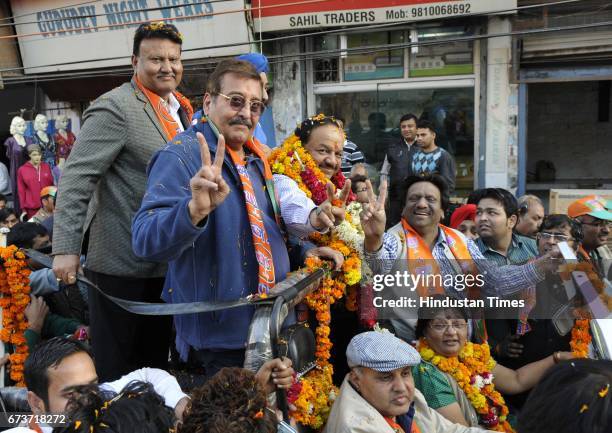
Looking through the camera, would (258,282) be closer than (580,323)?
Yes

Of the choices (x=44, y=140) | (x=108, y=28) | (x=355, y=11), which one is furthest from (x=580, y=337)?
(x=44, y=140)

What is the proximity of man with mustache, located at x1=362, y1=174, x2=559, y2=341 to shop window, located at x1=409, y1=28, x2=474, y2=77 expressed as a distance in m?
5.53

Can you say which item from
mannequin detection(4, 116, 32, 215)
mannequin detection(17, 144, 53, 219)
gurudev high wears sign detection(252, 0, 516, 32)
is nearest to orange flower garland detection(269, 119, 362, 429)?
gurudev high wears sign detection(252, 0, 516, 32)

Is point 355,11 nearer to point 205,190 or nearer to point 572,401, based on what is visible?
point 205,190

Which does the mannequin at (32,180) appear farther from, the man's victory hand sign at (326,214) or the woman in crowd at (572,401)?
the woman in crowd at (572,401)

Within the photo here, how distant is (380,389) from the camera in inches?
106

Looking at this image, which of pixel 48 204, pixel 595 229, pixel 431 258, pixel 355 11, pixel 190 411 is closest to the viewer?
pixel 190 411

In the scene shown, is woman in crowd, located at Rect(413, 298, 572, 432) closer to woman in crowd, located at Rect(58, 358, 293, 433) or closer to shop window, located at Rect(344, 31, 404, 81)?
woman in crowd, located at Rect(58, 358, 293, 433)

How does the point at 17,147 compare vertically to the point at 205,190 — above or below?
above

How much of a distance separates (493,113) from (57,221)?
7.21 meters

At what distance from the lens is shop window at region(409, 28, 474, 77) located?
874 cm

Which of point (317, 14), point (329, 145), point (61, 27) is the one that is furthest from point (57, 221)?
point (61, 27)

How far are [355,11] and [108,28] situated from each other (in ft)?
15.3

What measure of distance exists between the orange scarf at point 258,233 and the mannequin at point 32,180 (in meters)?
8.73
